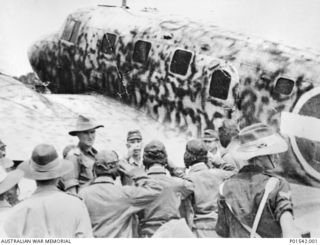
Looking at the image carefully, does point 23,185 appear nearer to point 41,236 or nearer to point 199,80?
point 41,236

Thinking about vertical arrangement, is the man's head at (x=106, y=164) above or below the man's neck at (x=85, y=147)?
above

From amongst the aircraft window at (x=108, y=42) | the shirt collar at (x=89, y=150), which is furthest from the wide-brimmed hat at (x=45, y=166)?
the aircraft window at (x=108, y=42)

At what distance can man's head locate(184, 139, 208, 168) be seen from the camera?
288 inches

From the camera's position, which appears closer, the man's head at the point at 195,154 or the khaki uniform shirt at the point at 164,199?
the khaki uniform shirt at the point at 164,199

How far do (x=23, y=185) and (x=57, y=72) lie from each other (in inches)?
144

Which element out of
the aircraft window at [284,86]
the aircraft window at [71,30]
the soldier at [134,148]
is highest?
the aircraft window at [284,86]

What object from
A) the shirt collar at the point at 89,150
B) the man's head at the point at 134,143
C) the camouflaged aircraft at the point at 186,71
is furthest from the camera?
the man's head at the point at 134,143

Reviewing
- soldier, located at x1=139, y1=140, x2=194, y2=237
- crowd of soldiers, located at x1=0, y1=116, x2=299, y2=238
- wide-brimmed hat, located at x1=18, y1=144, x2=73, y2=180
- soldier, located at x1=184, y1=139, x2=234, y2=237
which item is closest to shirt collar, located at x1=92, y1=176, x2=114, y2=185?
crowd of soldiers, located at x1=0, y1=116, x2=299, y2=238

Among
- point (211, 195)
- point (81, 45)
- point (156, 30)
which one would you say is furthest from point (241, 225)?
point (81, 45)

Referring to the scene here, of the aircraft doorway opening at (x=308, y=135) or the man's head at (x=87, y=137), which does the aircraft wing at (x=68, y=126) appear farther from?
the aircraft doorway opening at (x=308, y=135)

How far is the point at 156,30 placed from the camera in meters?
9.52

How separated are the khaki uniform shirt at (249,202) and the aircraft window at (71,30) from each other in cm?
469

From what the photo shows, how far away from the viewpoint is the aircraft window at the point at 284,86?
7.97 metres

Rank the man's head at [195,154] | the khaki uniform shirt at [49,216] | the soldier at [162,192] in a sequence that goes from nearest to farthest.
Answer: the khaki uniform shirt at [49,216] → the soldier at [162,192] → the man's head at [195,154]
